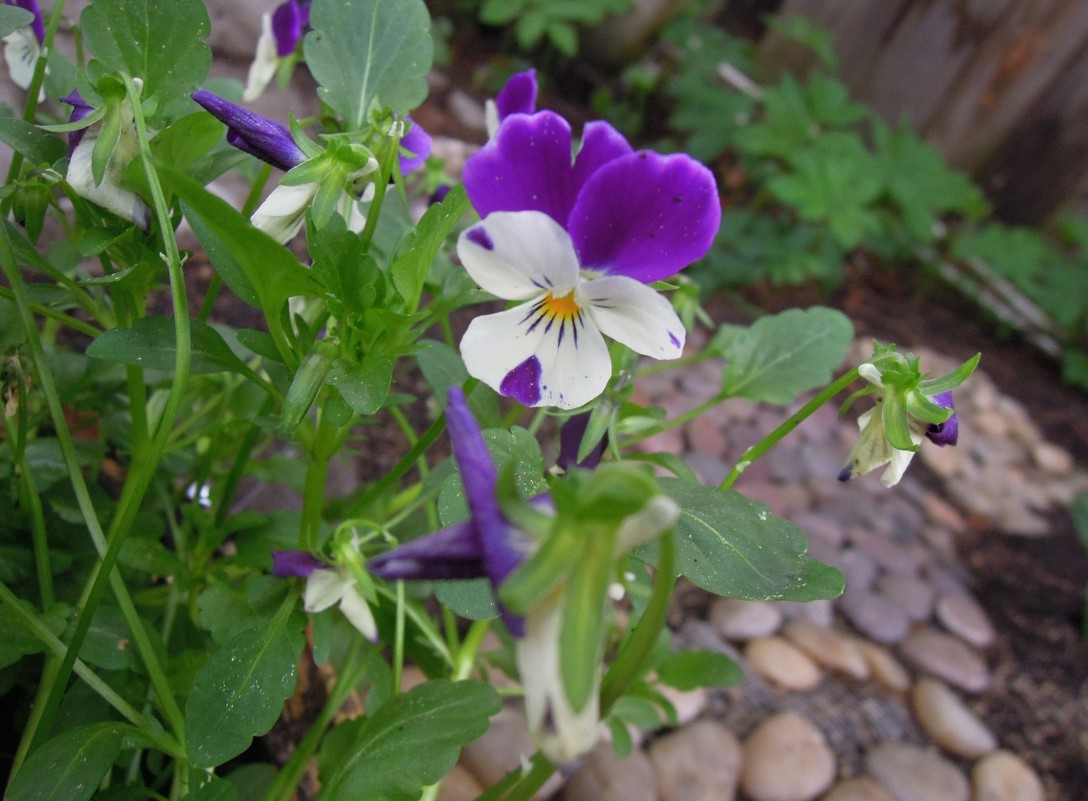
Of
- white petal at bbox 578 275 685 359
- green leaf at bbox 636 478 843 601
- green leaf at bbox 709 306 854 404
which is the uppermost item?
white petal at bbox 578 275 685 359

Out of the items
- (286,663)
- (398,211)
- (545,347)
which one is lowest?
(286,663)

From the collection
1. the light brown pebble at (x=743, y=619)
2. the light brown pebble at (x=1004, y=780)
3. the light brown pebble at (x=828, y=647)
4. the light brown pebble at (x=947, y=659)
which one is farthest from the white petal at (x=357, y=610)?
the light brown pebble at (x=947, y=659)

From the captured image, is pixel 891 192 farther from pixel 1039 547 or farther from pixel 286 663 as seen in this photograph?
pixel 286 663

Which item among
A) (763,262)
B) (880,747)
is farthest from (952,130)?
(880,747)

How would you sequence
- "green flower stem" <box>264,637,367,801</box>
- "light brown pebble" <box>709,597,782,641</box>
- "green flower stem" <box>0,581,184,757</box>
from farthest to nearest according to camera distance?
"light brown pebble" <box>709,597,782,641</box>
"green flower stem" <box>264,637,367,801</box>
"green flower stem" <box>0,581,184,757</box>

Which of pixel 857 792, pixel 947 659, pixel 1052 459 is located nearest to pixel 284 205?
pixel 857 792

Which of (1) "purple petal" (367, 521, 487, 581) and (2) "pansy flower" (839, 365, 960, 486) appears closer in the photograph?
(1) "purple petal" (367, 521, 487, 581)

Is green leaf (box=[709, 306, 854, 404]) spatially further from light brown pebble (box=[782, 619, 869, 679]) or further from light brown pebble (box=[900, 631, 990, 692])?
light brown pebble (box=[900, 631, 990, 692])

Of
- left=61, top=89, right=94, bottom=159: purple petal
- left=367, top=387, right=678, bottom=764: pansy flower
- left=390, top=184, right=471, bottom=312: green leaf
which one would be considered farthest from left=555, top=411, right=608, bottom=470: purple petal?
left=61, top=89, right=94, bottom=159: purple petal
